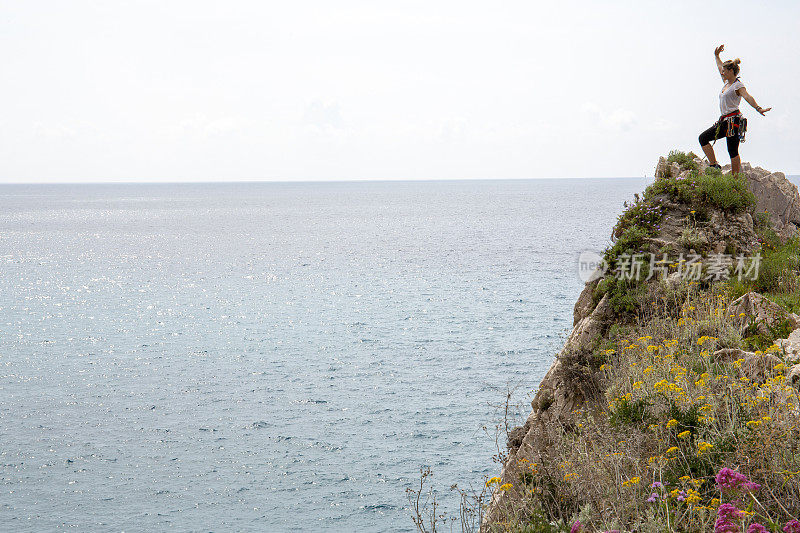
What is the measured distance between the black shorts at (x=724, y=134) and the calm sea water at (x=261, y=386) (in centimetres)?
973

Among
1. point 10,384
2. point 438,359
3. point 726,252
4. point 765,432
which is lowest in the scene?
point 10,384

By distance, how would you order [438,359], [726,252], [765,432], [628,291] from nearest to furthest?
[765,432]
[628,291]
[726,252]
[438,359]

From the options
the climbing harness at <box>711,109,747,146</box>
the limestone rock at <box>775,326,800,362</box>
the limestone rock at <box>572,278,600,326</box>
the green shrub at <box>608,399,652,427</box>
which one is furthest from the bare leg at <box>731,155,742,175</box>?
the green shrub at <box>608,399,652,427</box>

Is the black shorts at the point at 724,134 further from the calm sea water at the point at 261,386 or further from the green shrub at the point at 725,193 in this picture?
the calm sea water at the point at 261,386

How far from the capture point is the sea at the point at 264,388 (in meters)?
15.8

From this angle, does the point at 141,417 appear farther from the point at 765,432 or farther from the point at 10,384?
the point at 765,432

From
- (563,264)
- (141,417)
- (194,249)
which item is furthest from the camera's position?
(194,249)

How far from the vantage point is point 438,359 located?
2572 centimetres

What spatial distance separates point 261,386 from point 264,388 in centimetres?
→ 29

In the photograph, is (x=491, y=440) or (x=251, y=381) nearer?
(x=491, y=440)

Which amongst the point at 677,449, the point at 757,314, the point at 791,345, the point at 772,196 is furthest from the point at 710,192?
the point at 677,449

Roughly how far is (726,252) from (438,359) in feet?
47.8

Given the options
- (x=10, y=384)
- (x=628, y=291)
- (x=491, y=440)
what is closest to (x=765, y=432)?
(x=628, y=291)

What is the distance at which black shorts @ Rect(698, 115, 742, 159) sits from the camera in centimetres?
1365
